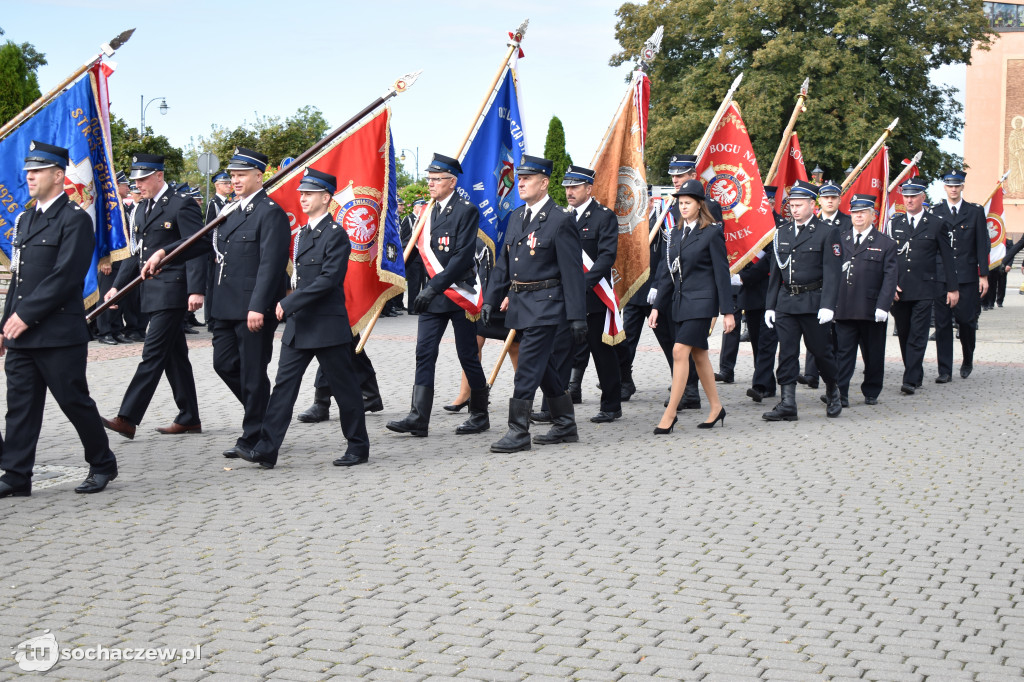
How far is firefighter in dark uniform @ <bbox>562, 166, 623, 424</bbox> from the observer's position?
969 centimetres

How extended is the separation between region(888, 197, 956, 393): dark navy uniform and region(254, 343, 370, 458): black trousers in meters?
6.43

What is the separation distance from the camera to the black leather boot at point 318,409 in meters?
9.95

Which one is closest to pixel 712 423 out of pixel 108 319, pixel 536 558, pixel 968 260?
pixel 536 558

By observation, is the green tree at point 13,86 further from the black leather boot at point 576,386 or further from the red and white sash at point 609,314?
the red and white sash at point 609,314

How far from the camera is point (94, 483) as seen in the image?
7.14m

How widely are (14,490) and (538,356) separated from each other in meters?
3.59

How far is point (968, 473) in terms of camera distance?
8.05 metres

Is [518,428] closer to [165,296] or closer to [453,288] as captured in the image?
[453,288]

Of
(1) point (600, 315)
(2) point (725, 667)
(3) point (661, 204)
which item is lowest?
(2) point (725, 667)

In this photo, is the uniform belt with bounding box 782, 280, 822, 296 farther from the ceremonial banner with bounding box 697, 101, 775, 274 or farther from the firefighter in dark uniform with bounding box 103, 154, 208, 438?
the firefighter in dark uniform with bounding box 103, 154, 208, 438

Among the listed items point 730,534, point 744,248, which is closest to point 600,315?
point 744,248

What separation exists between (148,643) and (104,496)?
265 centimetres

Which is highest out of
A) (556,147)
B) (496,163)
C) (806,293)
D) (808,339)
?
(556,147)

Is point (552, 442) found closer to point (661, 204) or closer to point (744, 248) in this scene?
point (744, 248)
